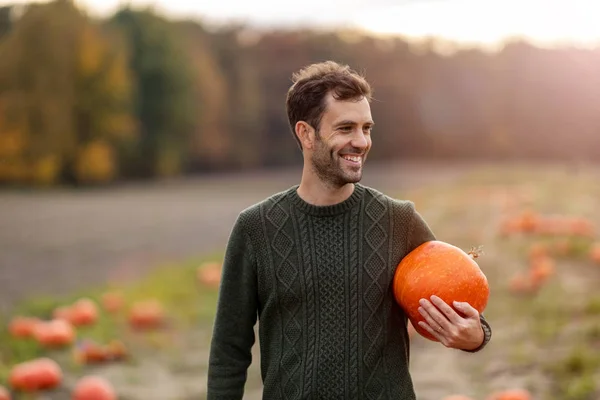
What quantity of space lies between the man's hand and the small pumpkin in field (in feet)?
0.19

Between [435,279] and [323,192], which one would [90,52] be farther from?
[435,279]

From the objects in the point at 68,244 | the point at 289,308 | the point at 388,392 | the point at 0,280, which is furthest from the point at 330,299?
the point at 68,244

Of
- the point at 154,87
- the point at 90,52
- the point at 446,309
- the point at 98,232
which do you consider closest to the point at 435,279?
the point at 446,309

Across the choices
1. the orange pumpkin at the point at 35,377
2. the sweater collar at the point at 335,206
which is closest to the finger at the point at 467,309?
the sweater collar at the point at 335,206

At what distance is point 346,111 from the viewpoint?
97.7 inches

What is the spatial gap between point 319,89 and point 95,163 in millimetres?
30255

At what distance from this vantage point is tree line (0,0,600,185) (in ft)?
88.4

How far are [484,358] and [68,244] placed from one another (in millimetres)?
9468

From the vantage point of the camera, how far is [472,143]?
48000 millimetres

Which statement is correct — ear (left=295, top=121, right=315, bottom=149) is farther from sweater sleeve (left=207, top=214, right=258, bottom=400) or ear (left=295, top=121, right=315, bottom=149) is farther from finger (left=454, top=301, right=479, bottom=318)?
finger (left=454, top=301, right=479, bottom=318)

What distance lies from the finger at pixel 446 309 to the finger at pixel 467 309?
27 millimetres

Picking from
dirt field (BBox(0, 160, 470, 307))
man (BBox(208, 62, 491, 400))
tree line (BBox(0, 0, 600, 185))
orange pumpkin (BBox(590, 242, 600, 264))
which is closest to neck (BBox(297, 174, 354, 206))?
man (BBox(208, 62, 491, 400))

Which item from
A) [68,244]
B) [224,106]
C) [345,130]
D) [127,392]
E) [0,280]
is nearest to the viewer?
[345,130]

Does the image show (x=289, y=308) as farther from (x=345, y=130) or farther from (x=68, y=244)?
(x=68, y=244)
